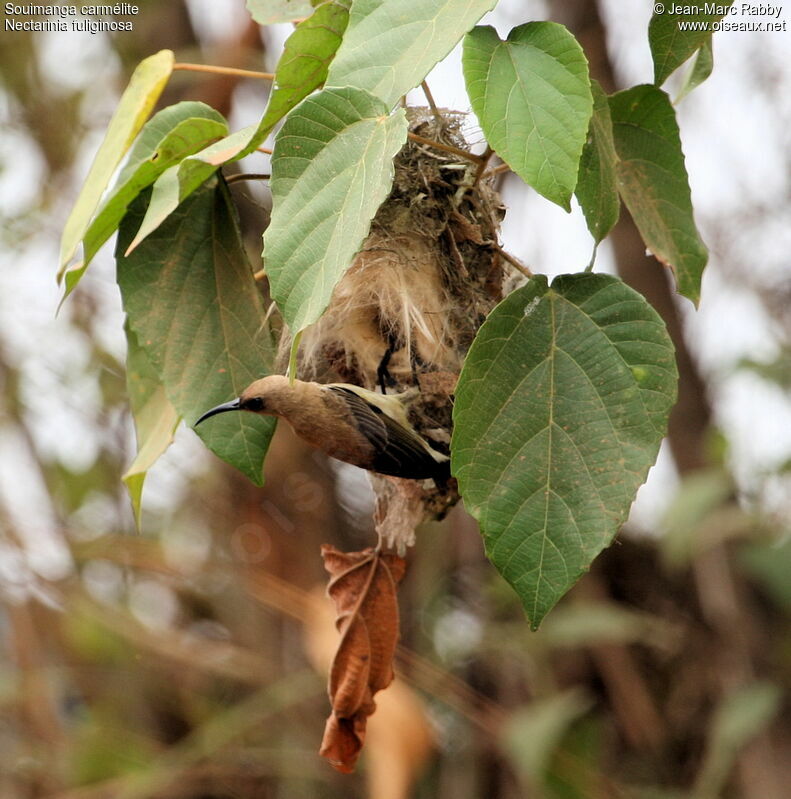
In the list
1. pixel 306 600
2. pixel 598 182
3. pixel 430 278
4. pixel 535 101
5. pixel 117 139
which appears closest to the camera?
pixel 535 101

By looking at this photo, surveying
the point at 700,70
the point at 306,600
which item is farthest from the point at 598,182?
the point at 306,600

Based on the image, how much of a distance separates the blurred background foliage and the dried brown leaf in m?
1.97

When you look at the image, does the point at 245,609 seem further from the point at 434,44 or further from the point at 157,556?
the point at 434,44

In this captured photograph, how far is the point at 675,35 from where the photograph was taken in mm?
1208

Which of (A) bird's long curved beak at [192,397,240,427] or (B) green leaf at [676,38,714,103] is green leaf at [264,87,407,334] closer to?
(A) bird's long curved beak at [192,397,240,427]

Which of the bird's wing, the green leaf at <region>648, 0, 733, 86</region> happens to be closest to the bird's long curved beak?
the bird's wing

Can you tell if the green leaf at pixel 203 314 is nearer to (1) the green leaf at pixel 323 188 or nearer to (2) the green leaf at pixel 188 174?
(2) the green leaf at pixel 188 174

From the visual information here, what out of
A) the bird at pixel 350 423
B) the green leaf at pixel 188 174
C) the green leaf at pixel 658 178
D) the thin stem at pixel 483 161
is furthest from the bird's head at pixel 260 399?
the green leaf at pixel 658 178

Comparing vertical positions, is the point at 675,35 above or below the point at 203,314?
above

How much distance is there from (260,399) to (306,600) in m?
2.41

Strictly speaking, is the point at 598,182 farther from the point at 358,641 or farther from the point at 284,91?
the point at 358,641

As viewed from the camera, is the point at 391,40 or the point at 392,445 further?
the point at 392,445

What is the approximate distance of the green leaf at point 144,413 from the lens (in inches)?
49.9

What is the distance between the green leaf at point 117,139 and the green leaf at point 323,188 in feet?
0.92
